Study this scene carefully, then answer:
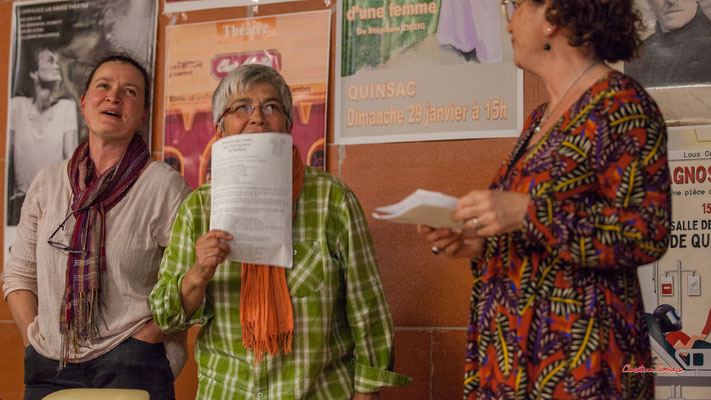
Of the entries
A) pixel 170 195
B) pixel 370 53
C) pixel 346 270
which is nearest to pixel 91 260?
pixel 170 195

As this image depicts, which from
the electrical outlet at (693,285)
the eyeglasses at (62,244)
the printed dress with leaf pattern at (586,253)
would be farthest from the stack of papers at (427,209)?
the eyeglasses at (62,244)

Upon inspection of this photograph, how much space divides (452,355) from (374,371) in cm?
64

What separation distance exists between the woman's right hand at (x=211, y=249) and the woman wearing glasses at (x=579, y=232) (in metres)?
0.65

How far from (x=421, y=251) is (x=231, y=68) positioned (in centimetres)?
111

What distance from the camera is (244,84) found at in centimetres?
227

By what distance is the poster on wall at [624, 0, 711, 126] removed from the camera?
2.54m

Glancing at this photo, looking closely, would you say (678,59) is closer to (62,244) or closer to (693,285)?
(693,285)

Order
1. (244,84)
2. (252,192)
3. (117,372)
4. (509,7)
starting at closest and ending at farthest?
(509,7) < (252,192) < (244,84) < (117,372)

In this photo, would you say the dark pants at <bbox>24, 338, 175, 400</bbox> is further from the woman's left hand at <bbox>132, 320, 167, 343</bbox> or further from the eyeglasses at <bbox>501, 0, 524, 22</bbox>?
the eyeglasses at <bbox>501, 0, 524, 22</bbox>

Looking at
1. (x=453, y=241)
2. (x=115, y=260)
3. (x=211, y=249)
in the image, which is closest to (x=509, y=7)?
(x=453, y=241)

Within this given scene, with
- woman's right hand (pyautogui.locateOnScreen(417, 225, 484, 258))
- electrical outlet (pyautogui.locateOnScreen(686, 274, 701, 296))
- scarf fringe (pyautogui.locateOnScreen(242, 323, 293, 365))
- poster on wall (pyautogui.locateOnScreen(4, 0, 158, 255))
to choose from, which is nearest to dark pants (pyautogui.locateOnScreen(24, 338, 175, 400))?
scarf fringe (pyautogui.locateOnScreen(242, 323, 293, 365))

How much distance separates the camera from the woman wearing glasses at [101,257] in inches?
98.8

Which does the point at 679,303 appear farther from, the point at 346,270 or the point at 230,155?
the point at 230,155

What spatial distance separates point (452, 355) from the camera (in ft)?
8.96
